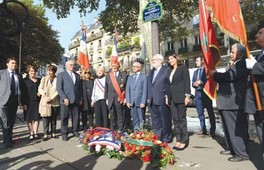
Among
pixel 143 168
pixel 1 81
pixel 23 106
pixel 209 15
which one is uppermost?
pixel 209 15

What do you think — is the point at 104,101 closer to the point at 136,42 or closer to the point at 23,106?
the point at 23,106

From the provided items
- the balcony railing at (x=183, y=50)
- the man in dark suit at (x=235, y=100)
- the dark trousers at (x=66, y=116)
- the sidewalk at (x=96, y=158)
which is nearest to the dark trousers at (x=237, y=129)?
the man in dark suit at (x=235, y=100)

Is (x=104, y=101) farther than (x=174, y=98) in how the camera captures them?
Yes

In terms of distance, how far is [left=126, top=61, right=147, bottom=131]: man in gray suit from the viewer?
27.0 ft

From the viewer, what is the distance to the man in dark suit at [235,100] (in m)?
5.67

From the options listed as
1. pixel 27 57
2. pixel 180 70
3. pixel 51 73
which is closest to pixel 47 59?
pixel 27 57

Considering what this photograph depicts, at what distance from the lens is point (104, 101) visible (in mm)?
9164

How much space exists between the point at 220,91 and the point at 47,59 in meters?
33.0

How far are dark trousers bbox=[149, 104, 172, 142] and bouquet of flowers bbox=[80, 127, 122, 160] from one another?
1273 millimetres

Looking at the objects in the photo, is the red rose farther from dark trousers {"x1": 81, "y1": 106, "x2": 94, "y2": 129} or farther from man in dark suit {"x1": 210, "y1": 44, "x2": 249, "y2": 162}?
dark trousers {"x1": 81, "y1": 106, "x2": 94, "y2": 129}

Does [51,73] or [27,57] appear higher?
[27,57]

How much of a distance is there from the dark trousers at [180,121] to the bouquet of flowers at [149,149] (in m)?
0.99

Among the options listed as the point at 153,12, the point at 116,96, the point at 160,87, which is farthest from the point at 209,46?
the point at 116,96

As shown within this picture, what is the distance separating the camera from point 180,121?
6.88 meters
